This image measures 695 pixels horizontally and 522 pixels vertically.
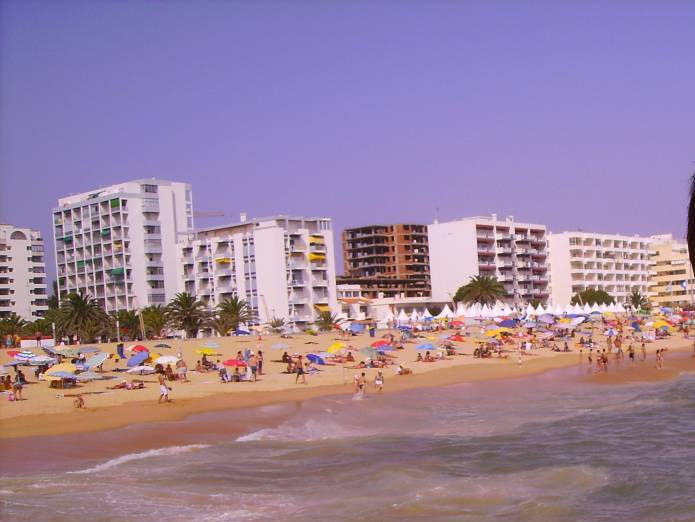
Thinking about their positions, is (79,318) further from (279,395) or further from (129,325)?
(279,395)

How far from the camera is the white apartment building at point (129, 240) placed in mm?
96875

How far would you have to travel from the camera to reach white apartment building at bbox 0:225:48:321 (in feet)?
364

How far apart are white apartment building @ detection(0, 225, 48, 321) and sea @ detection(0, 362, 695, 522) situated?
87873 millimetres

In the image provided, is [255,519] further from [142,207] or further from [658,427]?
[142,207]

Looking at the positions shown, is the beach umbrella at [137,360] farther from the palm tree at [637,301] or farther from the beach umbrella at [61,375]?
the palm tree at [637,301]

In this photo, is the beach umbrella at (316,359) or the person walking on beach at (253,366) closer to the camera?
the person walking on beach at (253,366)

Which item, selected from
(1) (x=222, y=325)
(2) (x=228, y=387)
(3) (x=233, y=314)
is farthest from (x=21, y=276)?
(2) (x=228, y=387)

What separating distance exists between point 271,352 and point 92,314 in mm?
18737

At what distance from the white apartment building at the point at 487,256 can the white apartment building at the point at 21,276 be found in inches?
2035

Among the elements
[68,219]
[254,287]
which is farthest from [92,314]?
[68,219]

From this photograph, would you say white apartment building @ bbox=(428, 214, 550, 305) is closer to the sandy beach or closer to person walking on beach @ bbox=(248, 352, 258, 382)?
the sandy beach

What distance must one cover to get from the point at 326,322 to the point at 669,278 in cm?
7246

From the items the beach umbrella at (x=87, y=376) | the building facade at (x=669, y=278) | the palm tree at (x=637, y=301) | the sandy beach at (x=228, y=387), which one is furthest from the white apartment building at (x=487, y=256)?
the beach umbrella at (x=87, y=376)

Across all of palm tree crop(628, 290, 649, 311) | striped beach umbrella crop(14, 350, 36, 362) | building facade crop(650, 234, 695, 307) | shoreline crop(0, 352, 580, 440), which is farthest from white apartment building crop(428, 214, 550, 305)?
striped beach umbrella crop(14, 350, 36, 362)
